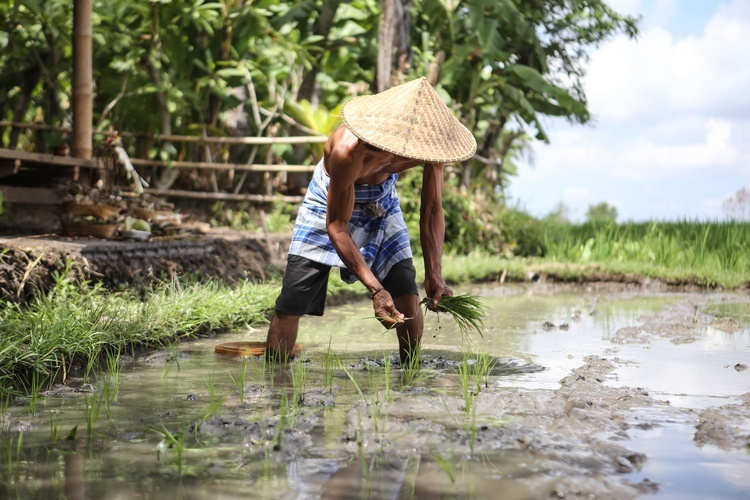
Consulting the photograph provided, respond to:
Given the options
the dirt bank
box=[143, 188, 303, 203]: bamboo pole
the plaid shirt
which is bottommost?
the dirt bank

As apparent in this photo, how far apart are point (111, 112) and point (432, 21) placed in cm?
525

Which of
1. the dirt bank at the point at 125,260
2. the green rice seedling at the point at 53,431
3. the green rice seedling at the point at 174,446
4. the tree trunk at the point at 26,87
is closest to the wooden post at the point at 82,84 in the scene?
the dirt bank at the point at 125,260

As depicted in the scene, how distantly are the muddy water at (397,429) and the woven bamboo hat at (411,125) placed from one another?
1.03 m

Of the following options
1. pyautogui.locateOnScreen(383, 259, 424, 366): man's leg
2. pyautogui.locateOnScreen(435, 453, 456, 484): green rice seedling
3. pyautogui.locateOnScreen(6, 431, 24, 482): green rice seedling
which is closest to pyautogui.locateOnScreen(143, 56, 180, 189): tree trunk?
pyautogui.locateOnScreen(383, 259, 424, 366): man's leg

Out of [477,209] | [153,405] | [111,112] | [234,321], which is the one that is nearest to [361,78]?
[477,209]

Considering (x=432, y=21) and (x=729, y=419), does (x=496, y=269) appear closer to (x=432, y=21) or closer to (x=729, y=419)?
(x=432, y=21)

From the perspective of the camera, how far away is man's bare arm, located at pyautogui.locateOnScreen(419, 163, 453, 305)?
4246 mm

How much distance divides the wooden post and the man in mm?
4428

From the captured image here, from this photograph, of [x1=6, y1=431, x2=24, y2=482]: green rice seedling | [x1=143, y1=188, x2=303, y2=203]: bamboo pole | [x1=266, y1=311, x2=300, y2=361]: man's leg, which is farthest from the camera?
[x1=143, y1=188, x2=303, y2=203]: bamboo pole

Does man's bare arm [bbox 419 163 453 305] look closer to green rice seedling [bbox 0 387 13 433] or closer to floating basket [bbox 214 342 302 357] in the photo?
floating basket [bbox 214 342 302 357]

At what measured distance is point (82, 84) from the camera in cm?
809

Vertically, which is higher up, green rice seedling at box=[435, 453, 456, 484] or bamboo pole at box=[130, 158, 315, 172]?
bamboo pole at box=[130, 158, 315, 172]

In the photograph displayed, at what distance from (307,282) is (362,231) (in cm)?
40

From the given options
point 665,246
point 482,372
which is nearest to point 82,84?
point 482,372
